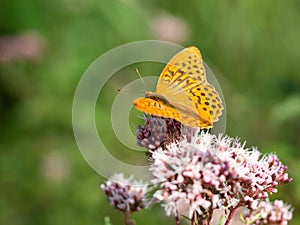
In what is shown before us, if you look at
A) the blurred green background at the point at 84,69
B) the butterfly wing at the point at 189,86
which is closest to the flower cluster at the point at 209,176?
the butterfly wing at the point at 189,86

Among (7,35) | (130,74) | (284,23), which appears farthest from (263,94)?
(7,35)

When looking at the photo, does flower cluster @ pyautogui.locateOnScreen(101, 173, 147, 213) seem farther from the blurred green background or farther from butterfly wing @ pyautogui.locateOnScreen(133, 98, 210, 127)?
the blurred green background

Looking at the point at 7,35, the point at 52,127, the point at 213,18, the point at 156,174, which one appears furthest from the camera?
the point at 7,35

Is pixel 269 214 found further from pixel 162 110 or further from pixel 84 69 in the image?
pixel 84 69

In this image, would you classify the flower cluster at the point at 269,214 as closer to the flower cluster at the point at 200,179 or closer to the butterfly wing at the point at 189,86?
the flower cluster at the point at 200,179

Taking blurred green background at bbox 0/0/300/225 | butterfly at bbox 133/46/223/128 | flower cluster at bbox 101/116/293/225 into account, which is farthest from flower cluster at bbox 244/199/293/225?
blurred green background at bbox 0/0/300/225

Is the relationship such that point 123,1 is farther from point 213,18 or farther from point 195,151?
point 195,151
